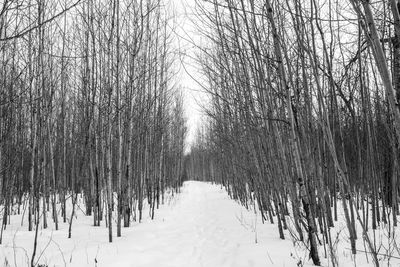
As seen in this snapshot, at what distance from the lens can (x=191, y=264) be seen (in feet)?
11.9

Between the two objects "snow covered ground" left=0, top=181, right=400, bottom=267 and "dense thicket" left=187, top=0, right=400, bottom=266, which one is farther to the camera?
"snow covered ground" left=0, top=181, right=400, bottom=267

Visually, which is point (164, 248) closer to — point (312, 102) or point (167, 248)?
point (167, 248)

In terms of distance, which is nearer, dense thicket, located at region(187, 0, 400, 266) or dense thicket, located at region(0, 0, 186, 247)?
dense thicket, located at region(187, 0, 400, 266)

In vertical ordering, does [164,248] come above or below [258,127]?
below

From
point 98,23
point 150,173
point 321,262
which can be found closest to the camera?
point 321,262

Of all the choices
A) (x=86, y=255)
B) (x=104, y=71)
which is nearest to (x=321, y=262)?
(x=86, y=255)

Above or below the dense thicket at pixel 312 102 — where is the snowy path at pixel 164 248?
below

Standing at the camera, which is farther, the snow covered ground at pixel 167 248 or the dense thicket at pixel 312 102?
the snow covered ground at pixel 167 248

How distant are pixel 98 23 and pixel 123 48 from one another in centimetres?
73

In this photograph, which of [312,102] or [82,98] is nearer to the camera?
[312,102]

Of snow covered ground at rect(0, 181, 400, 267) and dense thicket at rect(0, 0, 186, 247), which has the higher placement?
dense thicket at rect(0, 0, 186, 247)

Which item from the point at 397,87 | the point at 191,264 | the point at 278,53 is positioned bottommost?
the point at 191,264

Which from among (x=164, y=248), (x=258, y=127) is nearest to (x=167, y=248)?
(x=164, y=248)

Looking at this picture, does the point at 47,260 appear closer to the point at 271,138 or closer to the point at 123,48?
the point at 271,138
